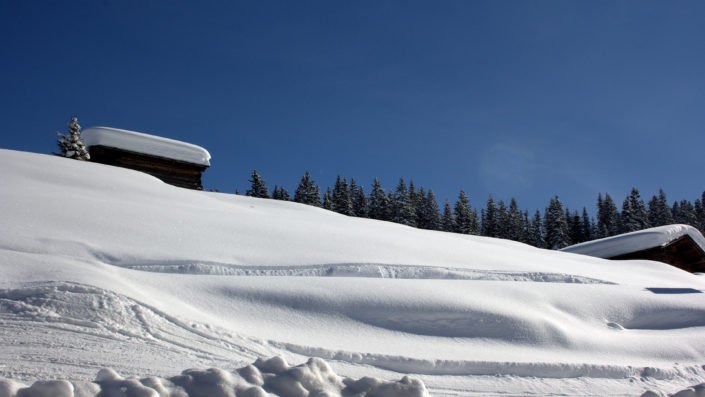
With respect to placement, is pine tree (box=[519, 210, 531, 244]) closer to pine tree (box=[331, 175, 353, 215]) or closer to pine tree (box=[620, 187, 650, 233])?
pine tree (box=[620, 187, 650, 233])

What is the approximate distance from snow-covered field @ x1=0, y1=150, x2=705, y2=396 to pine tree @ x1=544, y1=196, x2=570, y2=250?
4457 cm

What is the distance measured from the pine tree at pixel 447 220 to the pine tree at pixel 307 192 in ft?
41.4

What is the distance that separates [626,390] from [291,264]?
2.56m

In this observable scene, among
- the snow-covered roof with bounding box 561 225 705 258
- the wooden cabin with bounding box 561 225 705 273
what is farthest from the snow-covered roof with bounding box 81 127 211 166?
the snow-covered roof with bounding box 561 225 705 258

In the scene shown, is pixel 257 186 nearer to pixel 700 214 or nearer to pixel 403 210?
pixel 403 210

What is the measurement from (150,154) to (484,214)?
46.3 meters

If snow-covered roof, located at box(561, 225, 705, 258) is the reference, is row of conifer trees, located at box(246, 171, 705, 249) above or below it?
above

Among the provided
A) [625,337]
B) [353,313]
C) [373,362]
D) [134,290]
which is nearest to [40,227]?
[134,290]

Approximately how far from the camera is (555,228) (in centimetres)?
4834

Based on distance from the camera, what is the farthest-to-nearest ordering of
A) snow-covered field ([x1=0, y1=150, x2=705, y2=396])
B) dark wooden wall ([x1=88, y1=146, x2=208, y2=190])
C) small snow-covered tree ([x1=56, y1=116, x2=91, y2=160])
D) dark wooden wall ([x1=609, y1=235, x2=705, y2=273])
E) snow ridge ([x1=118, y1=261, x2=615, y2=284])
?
small snow-covered tree ([x1=56, y1=116, x2=91, y2=160]) → dark wooden wall ([x1=609, y1=235, x2=705, y2=273]) → dark wooden wall ([x1=88, y1=146, x2=208, y2=190]) → snow ridge ([x1=118, y1=261, x2=615, y2=284]) → snow-covered field ([x1=0, y1=150, x2=705, y2=396])

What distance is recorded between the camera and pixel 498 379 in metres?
3.09

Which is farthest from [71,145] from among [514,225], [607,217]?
[607,217]

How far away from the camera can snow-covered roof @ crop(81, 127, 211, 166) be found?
39.4 feet

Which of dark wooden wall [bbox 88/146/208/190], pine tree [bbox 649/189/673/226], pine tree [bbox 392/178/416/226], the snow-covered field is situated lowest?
the snow-covered field
